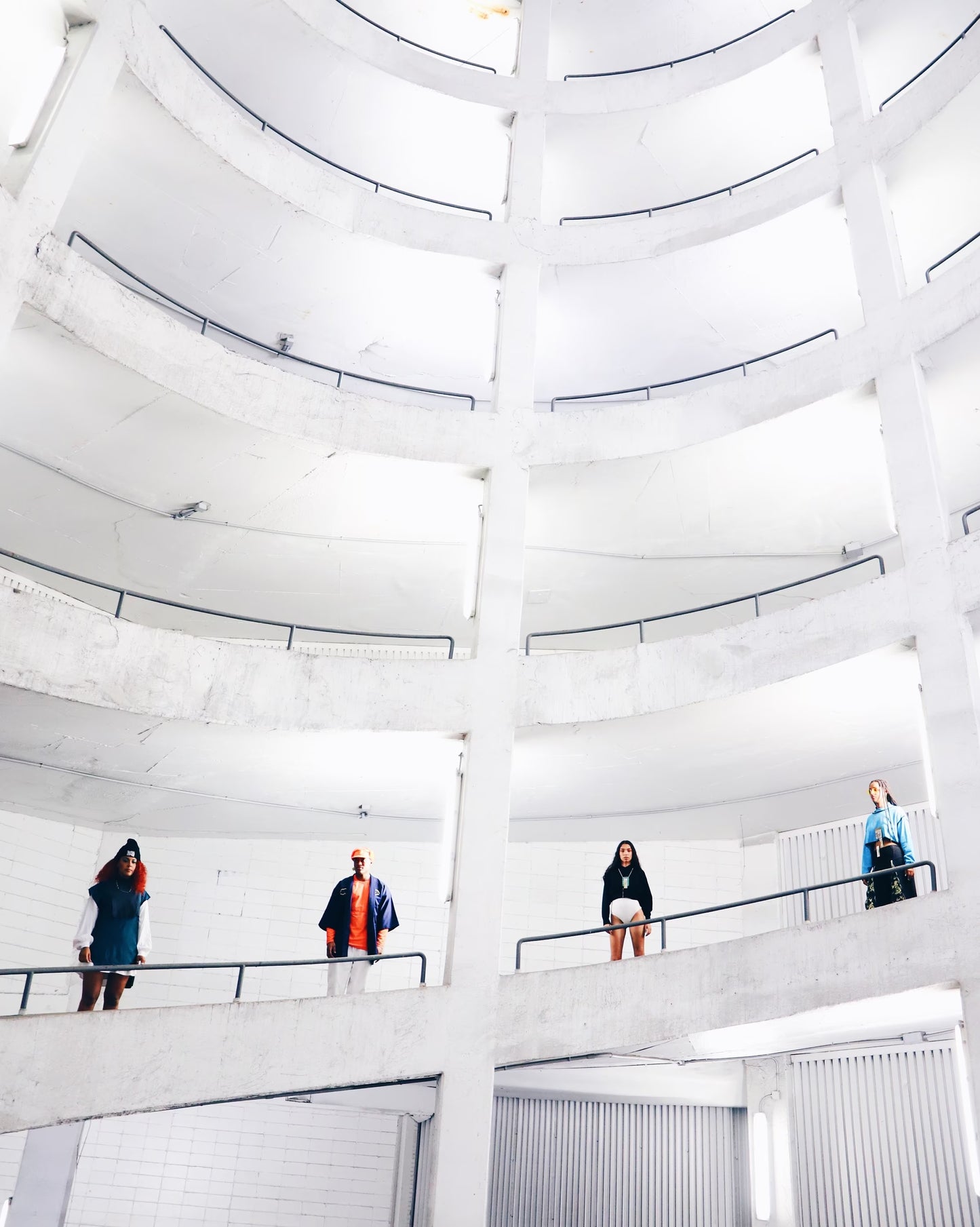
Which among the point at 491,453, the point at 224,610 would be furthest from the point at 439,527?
the point at 224,610

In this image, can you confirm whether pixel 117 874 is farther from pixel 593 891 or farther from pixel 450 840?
pixel 593 891

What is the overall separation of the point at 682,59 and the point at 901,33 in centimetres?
367

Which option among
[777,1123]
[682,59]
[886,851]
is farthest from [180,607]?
[682,59]

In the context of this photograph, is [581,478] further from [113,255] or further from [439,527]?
[113,255]

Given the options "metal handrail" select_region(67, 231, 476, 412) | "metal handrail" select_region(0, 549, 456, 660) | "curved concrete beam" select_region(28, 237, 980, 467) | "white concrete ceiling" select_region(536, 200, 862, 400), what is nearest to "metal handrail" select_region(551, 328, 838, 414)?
"white concrete ceiling" select_region(536, 200, 862, 400)

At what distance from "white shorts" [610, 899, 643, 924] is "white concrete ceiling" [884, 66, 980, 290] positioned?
8830 millimetres

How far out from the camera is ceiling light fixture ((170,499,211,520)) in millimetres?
15195

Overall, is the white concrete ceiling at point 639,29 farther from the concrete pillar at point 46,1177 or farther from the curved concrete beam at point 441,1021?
the concrete pillar at point 46,1177

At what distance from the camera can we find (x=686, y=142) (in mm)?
17406

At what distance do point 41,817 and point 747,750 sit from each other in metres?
9.45

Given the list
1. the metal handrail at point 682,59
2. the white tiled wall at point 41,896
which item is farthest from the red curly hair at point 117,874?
the metal handrail at point 682,59

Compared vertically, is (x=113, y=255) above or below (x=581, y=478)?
above

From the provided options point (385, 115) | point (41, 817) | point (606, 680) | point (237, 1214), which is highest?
point (385, 115)

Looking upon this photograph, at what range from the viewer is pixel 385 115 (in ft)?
56.5
